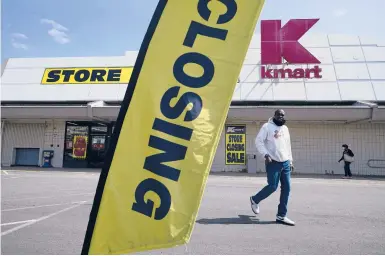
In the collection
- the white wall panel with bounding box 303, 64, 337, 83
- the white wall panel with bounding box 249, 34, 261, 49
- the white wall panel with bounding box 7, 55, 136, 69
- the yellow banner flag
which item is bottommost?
the yellow banner flag

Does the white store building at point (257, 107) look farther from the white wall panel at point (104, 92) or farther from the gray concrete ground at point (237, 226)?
the gray concrete ground at point (237, 226)

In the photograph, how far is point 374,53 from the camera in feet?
49.2

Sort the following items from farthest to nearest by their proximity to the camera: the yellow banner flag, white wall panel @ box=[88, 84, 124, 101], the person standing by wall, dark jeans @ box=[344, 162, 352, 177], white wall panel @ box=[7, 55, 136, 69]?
1. white wall panel @ box=[7, 55, 136, 69]
2. white wall panel @ box=[88, 84, 124, 101]
3. dark jeans @ box=[344, 162, 352, 177]
4. the person standing by wall
5. the yellow banner flag

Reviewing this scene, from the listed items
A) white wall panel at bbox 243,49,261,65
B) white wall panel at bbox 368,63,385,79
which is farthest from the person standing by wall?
white wall panel at bbox 243,49,261,65

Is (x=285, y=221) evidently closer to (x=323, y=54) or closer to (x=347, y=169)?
(x=347, y=169)

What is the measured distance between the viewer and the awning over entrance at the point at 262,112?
11.9m

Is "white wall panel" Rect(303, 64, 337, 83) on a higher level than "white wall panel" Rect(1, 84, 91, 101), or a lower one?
higher

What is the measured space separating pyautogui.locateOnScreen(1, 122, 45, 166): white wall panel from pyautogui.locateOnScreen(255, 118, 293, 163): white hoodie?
15693mm

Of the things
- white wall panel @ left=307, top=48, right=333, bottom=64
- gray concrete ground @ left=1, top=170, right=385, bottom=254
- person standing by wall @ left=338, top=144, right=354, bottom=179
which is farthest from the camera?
white wall panel @ left=307, top=48, right=333, bottom=64

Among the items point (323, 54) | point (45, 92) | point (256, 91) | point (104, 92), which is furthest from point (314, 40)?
point (45, 92)

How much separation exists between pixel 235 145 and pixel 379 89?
805cm

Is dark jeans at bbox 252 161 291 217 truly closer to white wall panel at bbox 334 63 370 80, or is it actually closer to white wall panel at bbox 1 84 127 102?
white wall panel at bbox 1 84 127 102

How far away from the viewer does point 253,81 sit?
1446 centimetres

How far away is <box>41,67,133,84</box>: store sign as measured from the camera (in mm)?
15625
